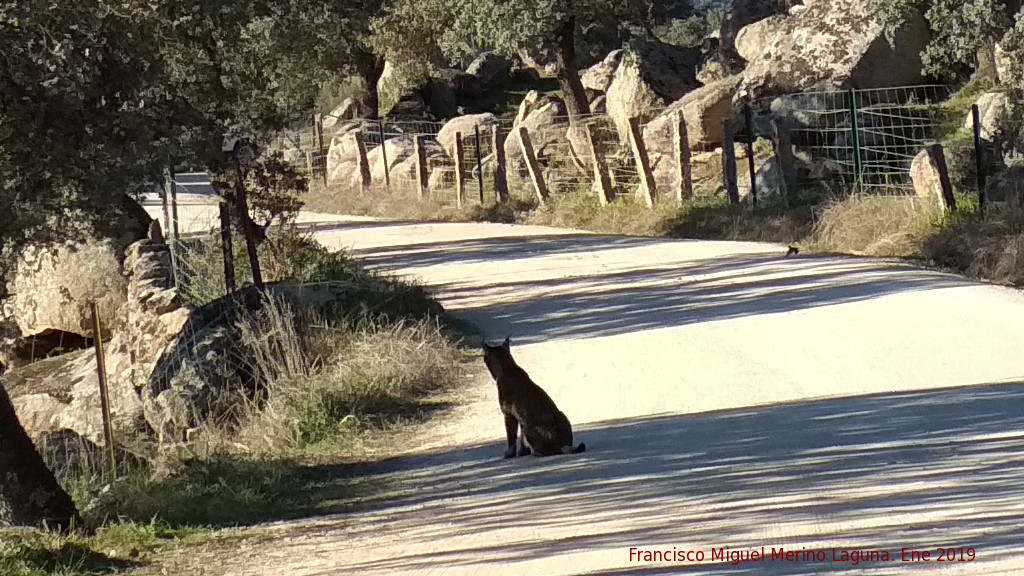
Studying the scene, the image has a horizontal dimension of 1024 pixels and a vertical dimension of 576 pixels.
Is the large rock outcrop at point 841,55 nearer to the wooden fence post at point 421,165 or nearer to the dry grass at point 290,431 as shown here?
the wooden fence post at point 421,165

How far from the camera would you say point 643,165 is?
27.7 meters

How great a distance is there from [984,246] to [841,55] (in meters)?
11.9

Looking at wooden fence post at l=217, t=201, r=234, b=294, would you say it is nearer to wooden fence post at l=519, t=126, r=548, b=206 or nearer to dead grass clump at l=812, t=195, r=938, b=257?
dead grass clump at l=812, t=195, r=938, b=257

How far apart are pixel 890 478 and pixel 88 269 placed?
13.9 metres

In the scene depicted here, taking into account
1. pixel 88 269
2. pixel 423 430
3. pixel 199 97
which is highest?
pixel 199 97

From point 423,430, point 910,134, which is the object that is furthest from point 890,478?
point 910,134

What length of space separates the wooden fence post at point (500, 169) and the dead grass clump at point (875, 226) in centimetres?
962

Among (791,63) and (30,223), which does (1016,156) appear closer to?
(791,63)

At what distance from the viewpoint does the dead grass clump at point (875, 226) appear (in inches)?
830

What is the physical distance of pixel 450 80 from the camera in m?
55.1

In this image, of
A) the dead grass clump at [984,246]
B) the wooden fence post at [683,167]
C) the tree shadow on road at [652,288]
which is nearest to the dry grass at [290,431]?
the tree shadow on road at [652,288]

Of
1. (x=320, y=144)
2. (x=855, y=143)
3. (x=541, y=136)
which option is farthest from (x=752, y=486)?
(x=320, y=144)

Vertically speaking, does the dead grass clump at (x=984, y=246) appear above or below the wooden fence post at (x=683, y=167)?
below

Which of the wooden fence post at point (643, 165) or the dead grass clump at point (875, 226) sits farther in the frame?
the wooden fence post at point (643, 165)
